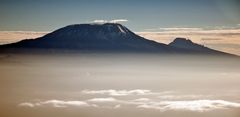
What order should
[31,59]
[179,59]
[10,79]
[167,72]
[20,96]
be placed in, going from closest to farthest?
[10,79]
[20,96]
[31,59]
[167,72]
[179,59]

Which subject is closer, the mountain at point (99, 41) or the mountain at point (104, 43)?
the mountain at point (104, 43)

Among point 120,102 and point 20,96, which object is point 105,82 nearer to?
point 120,102

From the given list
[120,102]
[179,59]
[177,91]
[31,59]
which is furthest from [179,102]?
[31,59]

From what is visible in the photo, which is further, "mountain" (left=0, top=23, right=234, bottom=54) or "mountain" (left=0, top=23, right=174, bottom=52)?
"mountain" (left=0, top=23, right=174, bottom=52)

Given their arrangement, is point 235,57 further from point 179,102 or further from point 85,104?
point 85,104

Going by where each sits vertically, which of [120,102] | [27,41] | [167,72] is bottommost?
[120,102]

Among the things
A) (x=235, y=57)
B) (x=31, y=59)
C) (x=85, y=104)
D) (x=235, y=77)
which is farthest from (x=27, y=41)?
(x=235, y=77)

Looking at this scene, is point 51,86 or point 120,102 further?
point 120,102

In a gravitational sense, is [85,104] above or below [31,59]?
below

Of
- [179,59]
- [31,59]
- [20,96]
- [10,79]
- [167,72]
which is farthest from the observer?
[179,59]
